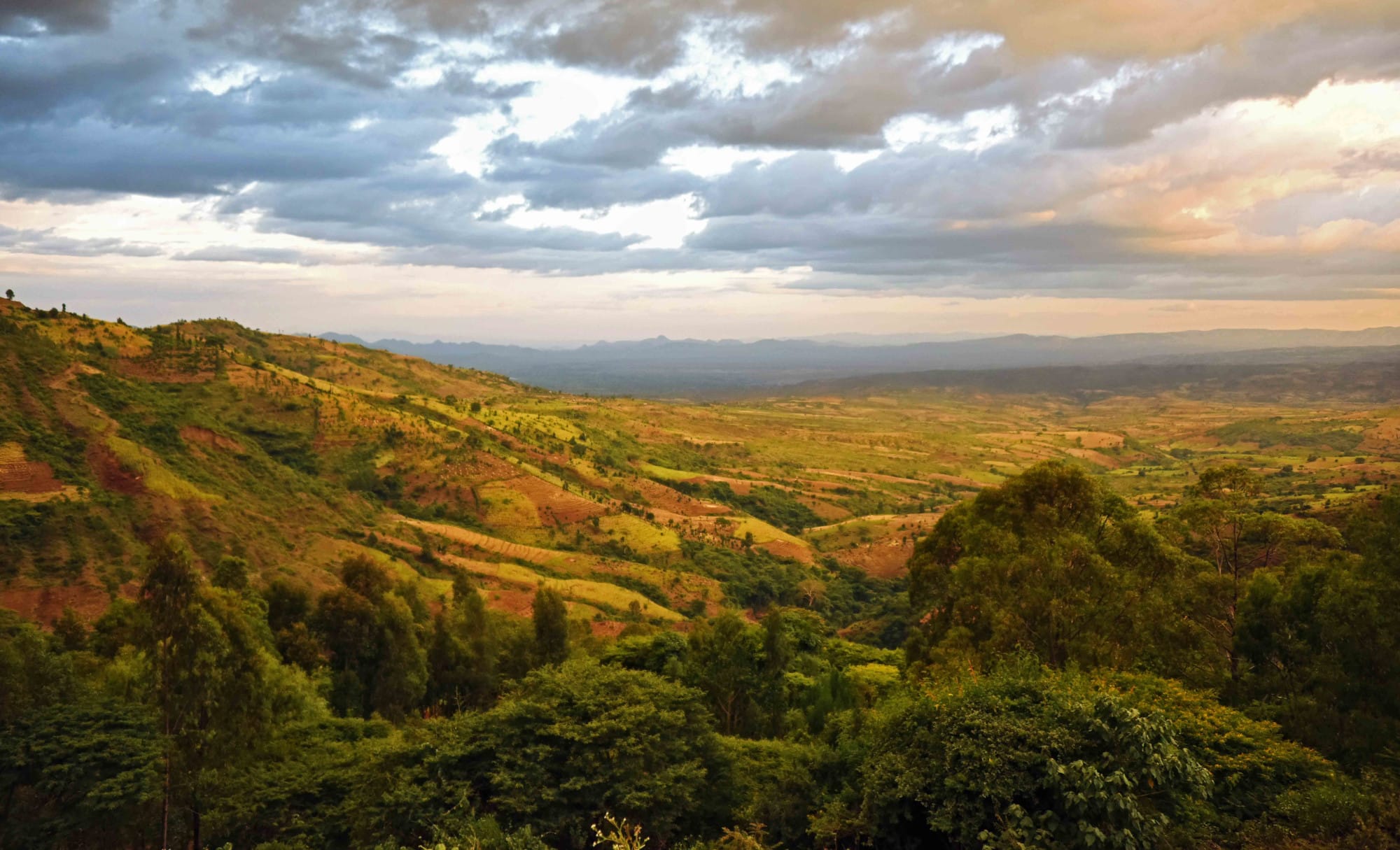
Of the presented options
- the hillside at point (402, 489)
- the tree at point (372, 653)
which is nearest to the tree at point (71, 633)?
the tree at point (372, 653)

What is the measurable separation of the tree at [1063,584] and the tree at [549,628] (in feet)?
59.1

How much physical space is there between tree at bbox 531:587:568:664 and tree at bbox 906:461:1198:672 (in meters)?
18.0

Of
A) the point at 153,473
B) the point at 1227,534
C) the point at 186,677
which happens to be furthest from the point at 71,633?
the point at 1227,534

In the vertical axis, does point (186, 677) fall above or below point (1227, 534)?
below

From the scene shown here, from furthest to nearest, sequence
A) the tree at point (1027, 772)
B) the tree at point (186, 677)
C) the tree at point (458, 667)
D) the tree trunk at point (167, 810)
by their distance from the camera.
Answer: the tree at point (458, 667)
the tree at point (186, 677)
the tree trunk at point (167, 810)
the tree at point (1027, 772)

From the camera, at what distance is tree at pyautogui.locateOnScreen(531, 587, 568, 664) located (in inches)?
1487

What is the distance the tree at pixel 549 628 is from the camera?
124 feet

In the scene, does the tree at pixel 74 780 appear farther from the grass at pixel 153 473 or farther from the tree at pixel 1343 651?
the grass at pixel 153 473

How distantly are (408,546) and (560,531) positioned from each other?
21.4 metres

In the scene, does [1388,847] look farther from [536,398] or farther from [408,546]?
[536,398]

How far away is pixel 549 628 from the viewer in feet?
124

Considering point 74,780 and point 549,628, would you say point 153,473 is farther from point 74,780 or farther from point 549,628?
point 74,780

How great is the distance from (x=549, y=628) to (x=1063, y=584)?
943 inches

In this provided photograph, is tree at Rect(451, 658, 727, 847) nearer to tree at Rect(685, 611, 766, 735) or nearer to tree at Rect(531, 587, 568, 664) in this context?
tree at Rect(685, 611, 766, 735)
